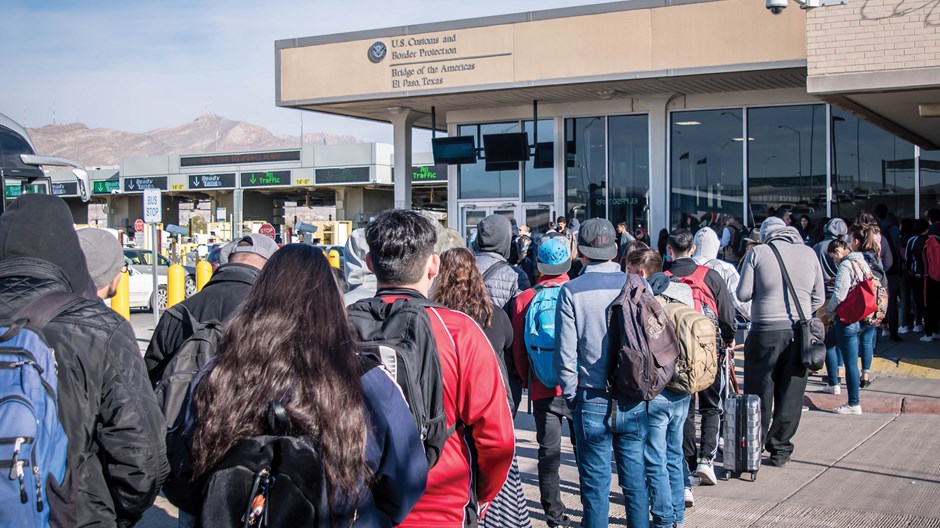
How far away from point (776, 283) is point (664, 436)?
2266mm

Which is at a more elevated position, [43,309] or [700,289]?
[43,309]

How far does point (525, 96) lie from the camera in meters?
18.4

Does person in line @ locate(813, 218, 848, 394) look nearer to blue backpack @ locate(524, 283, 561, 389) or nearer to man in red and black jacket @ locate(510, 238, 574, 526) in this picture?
man in red and black jacket @ locate(510, 238, 574, 526)

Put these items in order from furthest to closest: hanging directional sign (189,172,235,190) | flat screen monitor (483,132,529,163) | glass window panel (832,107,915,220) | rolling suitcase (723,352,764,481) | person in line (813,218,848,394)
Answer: hanging directional sign (189,172,235,190) → flat screen monitor (483,132,529,163) → glass window panel (832,107,915,220) → person in line (813,218,848,394) → rolling suitcase (723,352,764,481)

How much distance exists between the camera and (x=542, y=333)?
553 centimetres

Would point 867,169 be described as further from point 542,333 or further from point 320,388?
point 320,388

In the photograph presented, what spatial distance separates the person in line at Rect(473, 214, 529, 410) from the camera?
6090 millimetres

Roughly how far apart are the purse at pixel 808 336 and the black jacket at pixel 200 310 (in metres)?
4.25

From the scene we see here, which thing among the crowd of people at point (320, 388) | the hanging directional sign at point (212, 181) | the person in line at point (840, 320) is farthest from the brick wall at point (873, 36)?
the hanging directional sign at point (212, 181)

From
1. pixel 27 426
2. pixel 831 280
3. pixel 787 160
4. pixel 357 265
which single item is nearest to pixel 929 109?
pixel 831 280

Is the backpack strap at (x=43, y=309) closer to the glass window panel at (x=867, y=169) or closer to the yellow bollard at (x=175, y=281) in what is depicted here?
the yellow bollard at (x=175, y=281)

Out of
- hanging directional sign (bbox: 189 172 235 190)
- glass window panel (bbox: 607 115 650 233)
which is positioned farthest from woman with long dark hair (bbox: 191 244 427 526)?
hanging directional sign (bbox: 189 172 235 190)

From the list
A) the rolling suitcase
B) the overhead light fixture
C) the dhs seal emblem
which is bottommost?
the rolling suitcase

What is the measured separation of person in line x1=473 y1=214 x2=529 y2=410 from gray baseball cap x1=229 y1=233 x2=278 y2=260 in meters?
1.46
